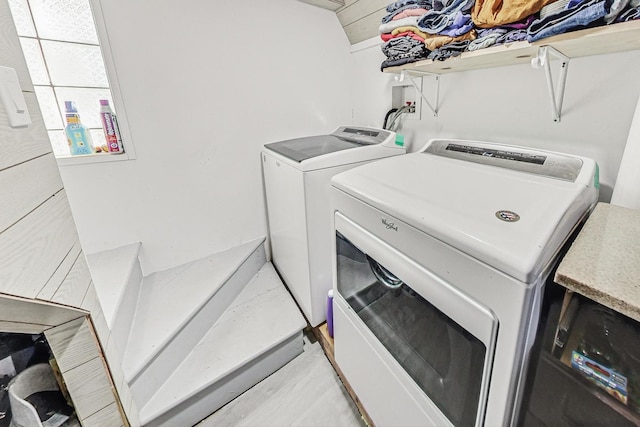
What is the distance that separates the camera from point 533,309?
55 cm

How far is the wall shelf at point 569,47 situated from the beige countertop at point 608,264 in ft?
1.60

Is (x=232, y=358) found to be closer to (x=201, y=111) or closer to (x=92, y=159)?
(x=92, y=159)

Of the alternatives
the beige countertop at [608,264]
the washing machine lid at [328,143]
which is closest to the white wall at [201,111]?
the washing machine lid at [328,143]

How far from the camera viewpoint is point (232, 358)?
4.65 ft

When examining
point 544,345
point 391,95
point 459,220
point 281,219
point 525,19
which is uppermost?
point 525,19

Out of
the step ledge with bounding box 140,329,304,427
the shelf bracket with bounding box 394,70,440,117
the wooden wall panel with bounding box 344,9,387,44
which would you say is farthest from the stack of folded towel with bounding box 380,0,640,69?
the step ledge with bounding box 140,329,304,427

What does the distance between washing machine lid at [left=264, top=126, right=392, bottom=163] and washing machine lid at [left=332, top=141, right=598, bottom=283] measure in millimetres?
480

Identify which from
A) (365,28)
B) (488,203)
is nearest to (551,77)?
(488,203)

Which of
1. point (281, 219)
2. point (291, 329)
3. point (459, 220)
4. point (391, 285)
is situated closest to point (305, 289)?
point (291, 329)

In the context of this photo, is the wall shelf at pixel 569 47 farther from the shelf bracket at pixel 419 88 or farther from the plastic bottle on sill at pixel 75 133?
the plastic bottle on sill at pixel 75 133

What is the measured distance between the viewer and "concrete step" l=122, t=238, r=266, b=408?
4.03 feet

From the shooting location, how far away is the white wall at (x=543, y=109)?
97 centimetres

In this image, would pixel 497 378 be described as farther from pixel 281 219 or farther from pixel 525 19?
pixel 281 219

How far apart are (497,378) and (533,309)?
186mm
